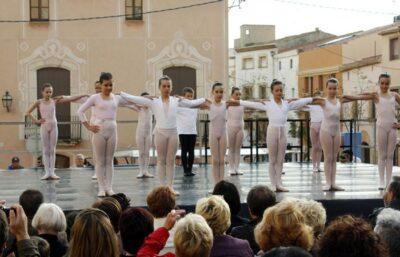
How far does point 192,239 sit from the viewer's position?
4.29 metres

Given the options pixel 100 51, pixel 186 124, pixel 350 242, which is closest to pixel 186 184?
pixel 186 124

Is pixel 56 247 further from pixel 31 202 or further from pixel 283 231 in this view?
pixel 283 231

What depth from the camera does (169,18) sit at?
27.9 m

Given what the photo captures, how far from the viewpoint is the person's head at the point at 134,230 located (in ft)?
16.0

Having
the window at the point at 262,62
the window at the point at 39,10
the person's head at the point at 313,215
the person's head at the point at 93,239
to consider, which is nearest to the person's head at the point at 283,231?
the person's head at the point at 313,215

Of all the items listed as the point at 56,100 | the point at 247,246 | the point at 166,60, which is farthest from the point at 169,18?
the point at 247,246

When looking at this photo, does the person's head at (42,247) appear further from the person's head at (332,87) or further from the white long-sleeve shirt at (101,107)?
the person's head at (332,87)

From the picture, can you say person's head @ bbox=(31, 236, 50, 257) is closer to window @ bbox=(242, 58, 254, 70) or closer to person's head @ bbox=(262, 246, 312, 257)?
person's head @ bbox=(262, 246, 312, 257)

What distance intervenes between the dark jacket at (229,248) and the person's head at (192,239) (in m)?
0.69

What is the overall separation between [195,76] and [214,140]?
53.8 ft

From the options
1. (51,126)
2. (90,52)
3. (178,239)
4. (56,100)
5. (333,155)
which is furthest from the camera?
(90,52)

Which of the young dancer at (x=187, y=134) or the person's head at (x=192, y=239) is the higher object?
the young dancer at (x=187, y=134)

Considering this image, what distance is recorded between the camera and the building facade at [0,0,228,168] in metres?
27.3

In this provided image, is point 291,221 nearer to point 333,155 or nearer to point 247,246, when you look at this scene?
point 247,246
